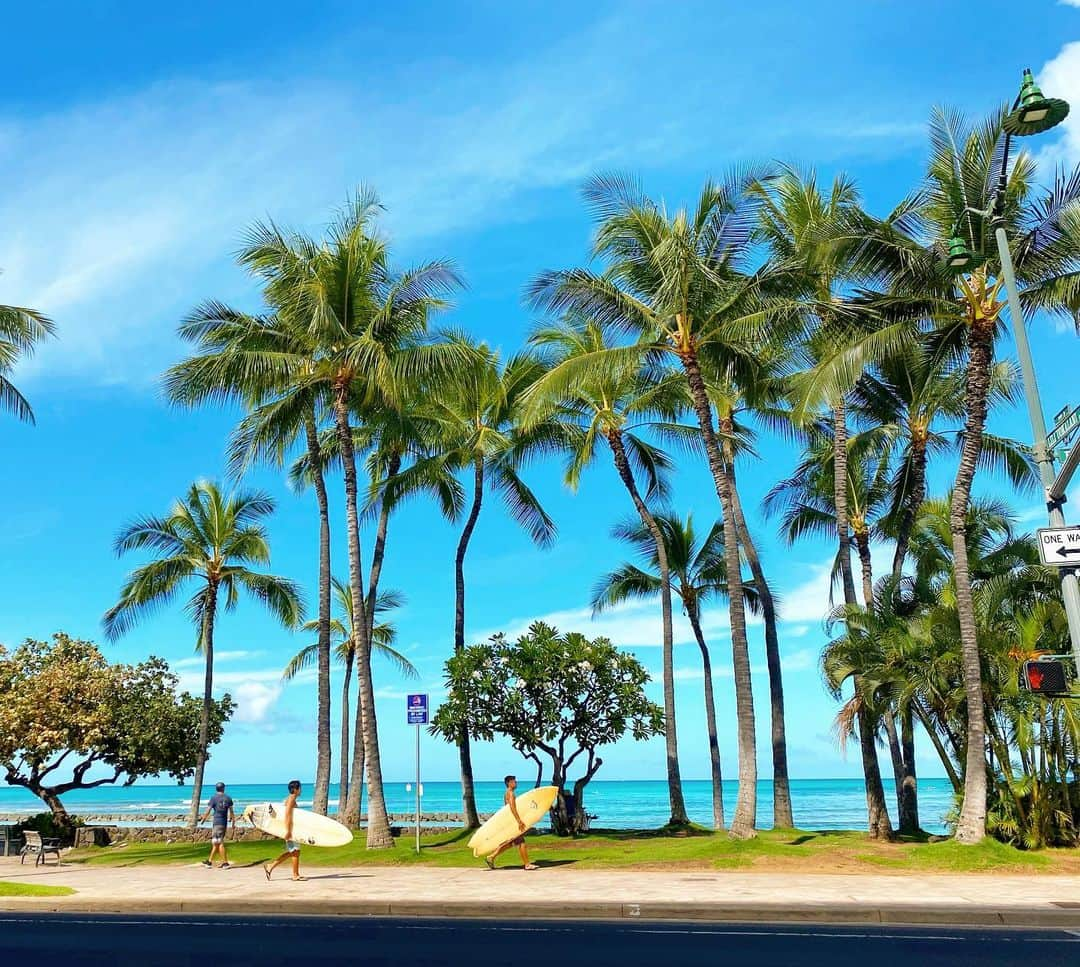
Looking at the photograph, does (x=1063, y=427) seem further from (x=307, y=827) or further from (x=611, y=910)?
(x=307, y=827)

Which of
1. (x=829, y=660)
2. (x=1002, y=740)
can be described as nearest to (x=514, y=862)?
(x=829, y=660)

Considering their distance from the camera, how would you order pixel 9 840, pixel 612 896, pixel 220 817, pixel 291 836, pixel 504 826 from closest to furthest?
pixel 612 896, pixel 291 836, pixel 504 826, pixel 220 817, pixel 9 840

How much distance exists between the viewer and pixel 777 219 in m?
25.8

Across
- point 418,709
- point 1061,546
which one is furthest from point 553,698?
point 1061,546

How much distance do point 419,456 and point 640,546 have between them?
922 centimetres

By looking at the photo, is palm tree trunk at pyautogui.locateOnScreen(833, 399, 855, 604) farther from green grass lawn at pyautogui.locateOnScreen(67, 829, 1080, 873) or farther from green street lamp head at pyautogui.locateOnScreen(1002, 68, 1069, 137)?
green street lamp head at pyautogui.locateOnScreen(1002, 68, 1069, 137)

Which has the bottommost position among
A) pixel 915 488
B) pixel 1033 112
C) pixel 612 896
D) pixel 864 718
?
pixel 612 896

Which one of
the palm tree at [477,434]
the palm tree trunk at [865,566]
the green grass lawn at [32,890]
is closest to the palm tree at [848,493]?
the palm tree trunk at [865,566]

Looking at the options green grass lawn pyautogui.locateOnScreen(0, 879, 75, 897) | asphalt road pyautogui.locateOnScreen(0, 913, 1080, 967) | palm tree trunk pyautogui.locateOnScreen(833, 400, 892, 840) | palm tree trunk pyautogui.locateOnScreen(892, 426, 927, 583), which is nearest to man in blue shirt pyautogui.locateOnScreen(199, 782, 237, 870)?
green grass lawn pyautogui.locateOnScreen(0, 879, 75, 897)

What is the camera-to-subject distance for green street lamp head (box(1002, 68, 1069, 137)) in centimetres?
1325

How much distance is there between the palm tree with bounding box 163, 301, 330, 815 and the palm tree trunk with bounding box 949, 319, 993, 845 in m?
14.8

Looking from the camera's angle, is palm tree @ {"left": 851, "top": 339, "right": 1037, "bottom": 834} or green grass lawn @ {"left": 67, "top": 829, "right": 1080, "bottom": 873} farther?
palm tree @ {"left": 851, "top": 339, "right": 1037, "bottom": 834}

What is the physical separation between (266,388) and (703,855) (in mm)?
15303

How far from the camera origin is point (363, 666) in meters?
23.5
